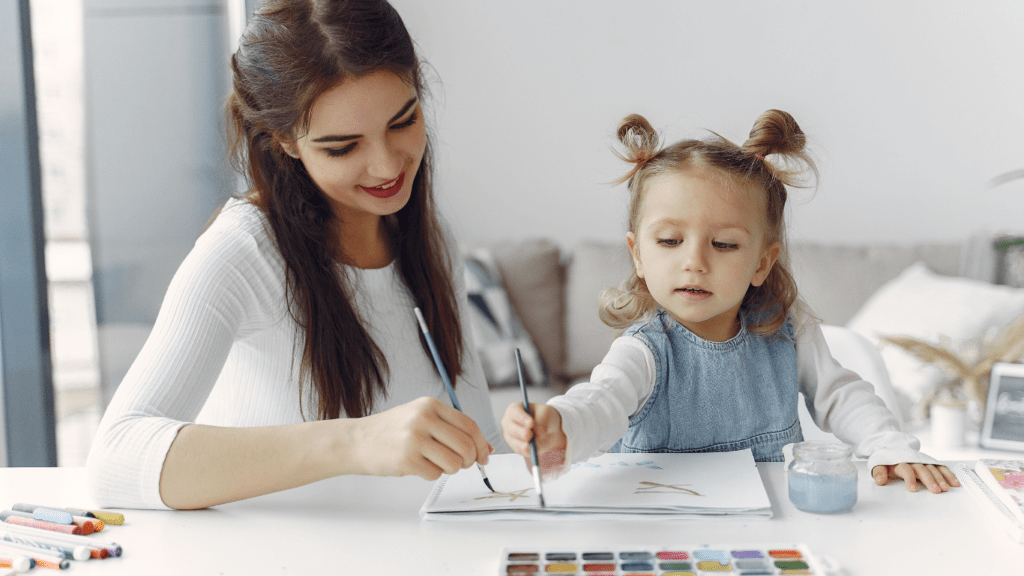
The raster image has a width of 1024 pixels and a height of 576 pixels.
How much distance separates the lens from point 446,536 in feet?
2.19

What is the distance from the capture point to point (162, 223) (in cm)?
208

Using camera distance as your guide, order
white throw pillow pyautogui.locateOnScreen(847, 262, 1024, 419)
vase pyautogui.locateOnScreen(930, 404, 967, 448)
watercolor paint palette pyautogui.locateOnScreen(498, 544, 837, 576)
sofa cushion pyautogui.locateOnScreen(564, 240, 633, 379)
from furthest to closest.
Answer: sofa cushion pyautogui.locateOnScreen(564, 240, 633, 379) → white throw pillow pyautogui.locateOnScreen(847, 262, 1024, 419) → vase pyautogui.locateOnScreen(930, 404, 967, 448) → watercolor paint palette pyautogui.locateOnScreen(498, 544, 837, 576)

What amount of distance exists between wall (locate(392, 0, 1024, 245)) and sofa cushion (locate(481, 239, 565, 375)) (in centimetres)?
27

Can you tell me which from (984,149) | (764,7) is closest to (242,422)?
(764,7)

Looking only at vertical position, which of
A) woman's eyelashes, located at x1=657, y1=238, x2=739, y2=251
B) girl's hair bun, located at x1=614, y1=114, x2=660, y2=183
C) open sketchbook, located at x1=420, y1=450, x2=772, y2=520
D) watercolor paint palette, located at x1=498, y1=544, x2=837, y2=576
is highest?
girl's hair bun, located at x1=614, y1=114, x2=660, y2=183

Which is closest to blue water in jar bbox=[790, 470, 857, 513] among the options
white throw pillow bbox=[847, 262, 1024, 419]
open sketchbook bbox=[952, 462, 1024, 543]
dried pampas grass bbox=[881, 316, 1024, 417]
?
open sketchbook bbox=[952, 462, 1024, 543]

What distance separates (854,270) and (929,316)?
14.0 inches

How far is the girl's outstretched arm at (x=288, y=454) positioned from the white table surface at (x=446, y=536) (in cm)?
3

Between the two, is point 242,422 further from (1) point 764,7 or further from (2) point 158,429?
(1) point 764,7

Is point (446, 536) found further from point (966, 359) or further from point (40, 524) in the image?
point (966, 359)

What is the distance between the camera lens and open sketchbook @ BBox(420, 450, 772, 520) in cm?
70

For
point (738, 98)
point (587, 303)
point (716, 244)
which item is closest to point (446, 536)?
point (716, 244)

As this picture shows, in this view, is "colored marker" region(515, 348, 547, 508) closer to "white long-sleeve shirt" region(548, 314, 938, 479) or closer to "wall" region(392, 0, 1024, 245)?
"white long-sleeve shirt" region(548, 314, 938, 479)

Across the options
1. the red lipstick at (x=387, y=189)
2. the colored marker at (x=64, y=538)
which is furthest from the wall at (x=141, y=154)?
the colored marker at (x=64, y=538)
